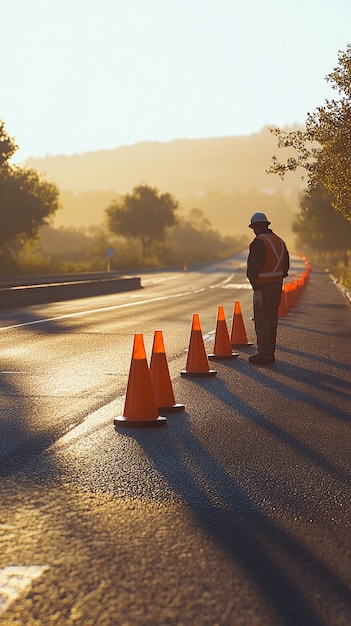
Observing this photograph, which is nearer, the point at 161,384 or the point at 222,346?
the point at 161,384

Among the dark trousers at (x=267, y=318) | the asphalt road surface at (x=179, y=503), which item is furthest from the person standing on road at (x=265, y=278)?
the asphalt road surface at (x=179, y=503)

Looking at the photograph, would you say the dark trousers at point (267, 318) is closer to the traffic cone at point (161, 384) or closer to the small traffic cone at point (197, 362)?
the small traffic cone at point (197, 362)

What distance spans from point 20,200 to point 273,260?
140ft

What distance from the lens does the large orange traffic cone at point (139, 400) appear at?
812 cm

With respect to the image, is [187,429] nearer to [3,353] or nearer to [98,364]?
[98,364]

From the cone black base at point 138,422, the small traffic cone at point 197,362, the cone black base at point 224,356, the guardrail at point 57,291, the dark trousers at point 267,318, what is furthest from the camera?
Result: the guardrail at point 57,291

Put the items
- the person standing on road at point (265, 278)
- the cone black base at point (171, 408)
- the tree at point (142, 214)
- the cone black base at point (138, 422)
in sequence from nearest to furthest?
1. the cone black base at point (138, 422)
2. the cone black base at point (171, 408)
3. the person standing on road at point (265, 278)
4. the tree at point (142, 214)

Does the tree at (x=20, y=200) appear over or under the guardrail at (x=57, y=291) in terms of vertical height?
over

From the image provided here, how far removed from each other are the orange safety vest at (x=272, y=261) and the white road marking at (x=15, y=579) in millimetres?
8997

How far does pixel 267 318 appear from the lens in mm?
13008

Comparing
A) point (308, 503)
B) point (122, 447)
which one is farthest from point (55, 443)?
point (308, 503)

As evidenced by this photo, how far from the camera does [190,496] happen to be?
5.66 metres

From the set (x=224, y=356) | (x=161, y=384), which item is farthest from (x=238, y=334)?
(x=161, y=384)

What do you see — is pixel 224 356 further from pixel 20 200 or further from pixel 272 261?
pixel 20 200
